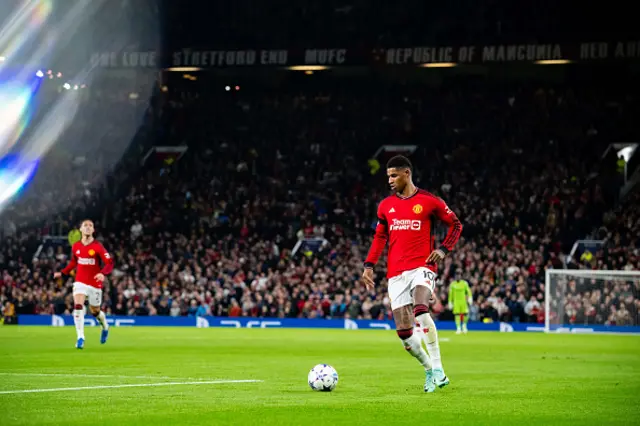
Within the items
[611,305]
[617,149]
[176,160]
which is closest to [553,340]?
[611,305]

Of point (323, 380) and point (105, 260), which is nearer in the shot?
point (323, 380)

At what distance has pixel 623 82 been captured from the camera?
5528 cm

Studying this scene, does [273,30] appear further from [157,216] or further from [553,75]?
[553,75]

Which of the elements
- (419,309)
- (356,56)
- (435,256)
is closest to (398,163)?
(435,256)

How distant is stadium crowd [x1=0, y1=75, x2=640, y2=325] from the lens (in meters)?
44.7

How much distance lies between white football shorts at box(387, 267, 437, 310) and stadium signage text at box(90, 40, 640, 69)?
38.8 m

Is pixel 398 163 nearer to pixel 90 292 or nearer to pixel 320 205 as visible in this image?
pixel 90 292

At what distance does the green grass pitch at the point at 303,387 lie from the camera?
993cm

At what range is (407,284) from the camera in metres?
13.4

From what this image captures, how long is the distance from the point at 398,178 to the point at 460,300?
25.7 meters

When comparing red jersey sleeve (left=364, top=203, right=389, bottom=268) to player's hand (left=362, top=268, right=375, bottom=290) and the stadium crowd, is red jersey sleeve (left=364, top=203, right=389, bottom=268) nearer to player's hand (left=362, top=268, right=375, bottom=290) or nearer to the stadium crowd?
player's hand (left=362, top=268, right=375, bottom=290)

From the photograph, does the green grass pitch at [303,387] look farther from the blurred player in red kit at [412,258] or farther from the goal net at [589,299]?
the goal net at [589,299]

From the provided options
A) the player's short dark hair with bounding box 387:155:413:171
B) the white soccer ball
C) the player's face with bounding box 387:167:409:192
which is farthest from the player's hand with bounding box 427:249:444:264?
the white soccer ball

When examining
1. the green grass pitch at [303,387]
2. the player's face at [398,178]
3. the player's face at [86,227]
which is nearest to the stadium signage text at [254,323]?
the green grass pitch at [303,387]
